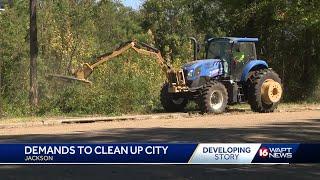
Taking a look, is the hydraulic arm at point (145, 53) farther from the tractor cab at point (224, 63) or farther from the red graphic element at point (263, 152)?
the red graphic element at point (263, 152)

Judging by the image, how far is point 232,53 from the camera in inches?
901

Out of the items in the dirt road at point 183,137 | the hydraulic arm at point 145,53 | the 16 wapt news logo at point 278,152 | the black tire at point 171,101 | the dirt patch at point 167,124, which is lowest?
the dirt road at point 183,137

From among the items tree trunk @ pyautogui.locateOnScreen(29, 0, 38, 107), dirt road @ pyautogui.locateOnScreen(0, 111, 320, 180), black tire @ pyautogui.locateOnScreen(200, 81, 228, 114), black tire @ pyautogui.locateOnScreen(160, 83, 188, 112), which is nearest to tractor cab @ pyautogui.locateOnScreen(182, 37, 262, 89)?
black tire @ pyautogui.locateOnScreen(200, 81, 228, 114)

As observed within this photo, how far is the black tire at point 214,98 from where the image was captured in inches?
837

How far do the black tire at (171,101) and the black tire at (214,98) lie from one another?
6.53 feet

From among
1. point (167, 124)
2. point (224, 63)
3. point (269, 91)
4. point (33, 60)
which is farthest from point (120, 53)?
point (269, 91)

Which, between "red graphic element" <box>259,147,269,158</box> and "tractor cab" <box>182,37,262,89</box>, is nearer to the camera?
"red graphic element" <box>259,147,269,158</box>

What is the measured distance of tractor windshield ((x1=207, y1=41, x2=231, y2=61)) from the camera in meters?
22.9

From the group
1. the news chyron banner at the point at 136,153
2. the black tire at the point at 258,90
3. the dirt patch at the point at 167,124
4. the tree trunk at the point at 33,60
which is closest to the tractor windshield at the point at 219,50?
the black tire at the point at 258,90

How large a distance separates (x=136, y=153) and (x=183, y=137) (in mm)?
8268

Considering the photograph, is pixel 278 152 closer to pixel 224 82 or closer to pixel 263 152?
pixel 263 152

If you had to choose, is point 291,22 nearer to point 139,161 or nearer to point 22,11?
point 22,11

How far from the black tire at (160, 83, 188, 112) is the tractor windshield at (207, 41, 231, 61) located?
2055 mm

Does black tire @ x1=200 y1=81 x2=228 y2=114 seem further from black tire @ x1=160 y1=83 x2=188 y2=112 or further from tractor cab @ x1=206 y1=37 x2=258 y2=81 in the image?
black tire @ x1=160 y1=83 x2=188 y2=112
